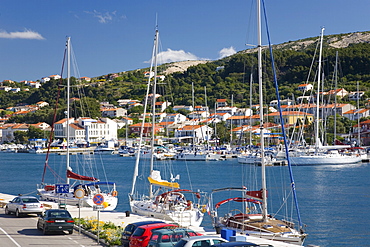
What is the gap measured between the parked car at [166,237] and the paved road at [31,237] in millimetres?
4431

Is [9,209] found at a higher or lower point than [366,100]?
lower

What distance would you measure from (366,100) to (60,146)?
8692cm

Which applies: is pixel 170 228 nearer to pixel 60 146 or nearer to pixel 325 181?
pixel 325 181

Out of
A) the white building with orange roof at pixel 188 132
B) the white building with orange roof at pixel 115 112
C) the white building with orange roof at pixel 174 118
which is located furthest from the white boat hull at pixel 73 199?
the white building with orange roof at pixel 115 112

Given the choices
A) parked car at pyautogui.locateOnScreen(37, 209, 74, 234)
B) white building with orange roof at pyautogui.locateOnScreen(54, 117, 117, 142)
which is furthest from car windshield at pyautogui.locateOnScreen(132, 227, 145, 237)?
white building with orange roof at pyautogui.locateOnScreen(54, 117, 117, 142)

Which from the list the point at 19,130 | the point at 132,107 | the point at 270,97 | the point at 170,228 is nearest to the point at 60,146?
the point at 19,130

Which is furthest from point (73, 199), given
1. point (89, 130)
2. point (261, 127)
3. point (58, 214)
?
point (89, 130)

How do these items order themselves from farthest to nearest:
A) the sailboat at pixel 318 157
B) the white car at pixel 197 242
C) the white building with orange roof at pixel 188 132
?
1. the white building with orange roof at pixel 188 132
2. the sailboat at pixel 318 157
3. the white car at pixel 197 242

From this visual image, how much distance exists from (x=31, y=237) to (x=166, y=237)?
717 cm

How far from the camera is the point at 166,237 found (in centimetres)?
1498

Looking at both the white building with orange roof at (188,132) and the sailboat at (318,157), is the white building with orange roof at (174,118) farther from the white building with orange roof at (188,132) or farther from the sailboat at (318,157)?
the sailboat at (318,157)

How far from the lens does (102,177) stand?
220ft

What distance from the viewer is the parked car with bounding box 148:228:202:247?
14.8 m

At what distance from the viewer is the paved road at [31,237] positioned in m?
18.5
